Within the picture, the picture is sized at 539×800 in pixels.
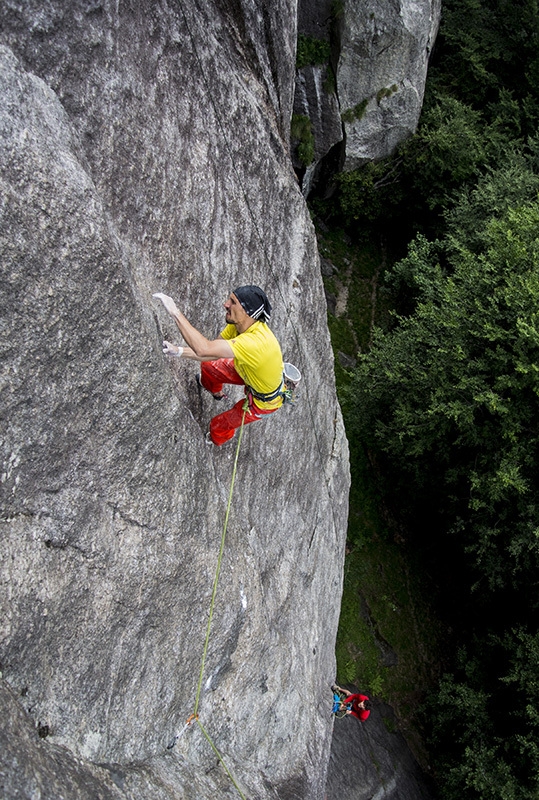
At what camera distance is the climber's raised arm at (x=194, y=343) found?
539 centimetres

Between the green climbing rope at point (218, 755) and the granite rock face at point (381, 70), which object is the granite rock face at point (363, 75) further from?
the green climbing rope at point (218, 755)

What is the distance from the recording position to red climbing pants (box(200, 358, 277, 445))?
6.41 m

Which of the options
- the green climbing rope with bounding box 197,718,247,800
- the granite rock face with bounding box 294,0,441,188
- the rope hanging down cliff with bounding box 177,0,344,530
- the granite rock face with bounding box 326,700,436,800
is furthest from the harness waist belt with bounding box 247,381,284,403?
the granite rock face with bounding box 294,0,441,188

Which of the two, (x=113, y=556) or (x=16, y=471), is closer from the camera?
(x=16, y=471)

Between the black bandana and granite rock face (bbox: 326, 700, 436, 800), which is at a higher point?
A: the black bandana

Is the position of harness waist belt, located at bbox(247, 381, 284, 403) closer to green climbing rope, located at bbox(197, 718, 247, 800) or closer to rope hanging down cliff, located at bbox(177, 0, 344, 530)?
rope hanging down cliff, located at bbox(177, 0, 344, 530)

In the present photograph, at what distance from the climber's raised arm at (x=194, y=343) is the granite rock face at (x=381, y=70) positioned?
15.0 m

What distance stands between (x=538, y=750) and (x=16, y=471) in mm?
12964

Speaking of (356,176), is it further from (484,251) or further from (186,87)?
(186,87)

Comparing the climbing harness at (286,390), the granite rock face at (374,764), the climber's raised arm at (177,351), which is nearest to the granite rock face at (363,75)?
the climbing harness at (286,390)

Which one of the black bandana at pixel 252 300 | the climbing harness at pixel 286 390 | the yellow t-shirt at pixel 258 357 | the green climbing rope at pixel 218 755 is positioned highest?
the black bandana at pixel 252 300

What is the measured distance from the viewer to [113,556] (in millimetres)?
5410

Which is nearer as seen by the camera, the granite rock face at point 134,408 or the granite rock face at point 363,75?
the granite rock face at point 134,408

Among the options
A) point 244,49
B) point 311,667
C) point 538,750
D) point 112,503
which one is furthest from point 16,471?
point 538,750
